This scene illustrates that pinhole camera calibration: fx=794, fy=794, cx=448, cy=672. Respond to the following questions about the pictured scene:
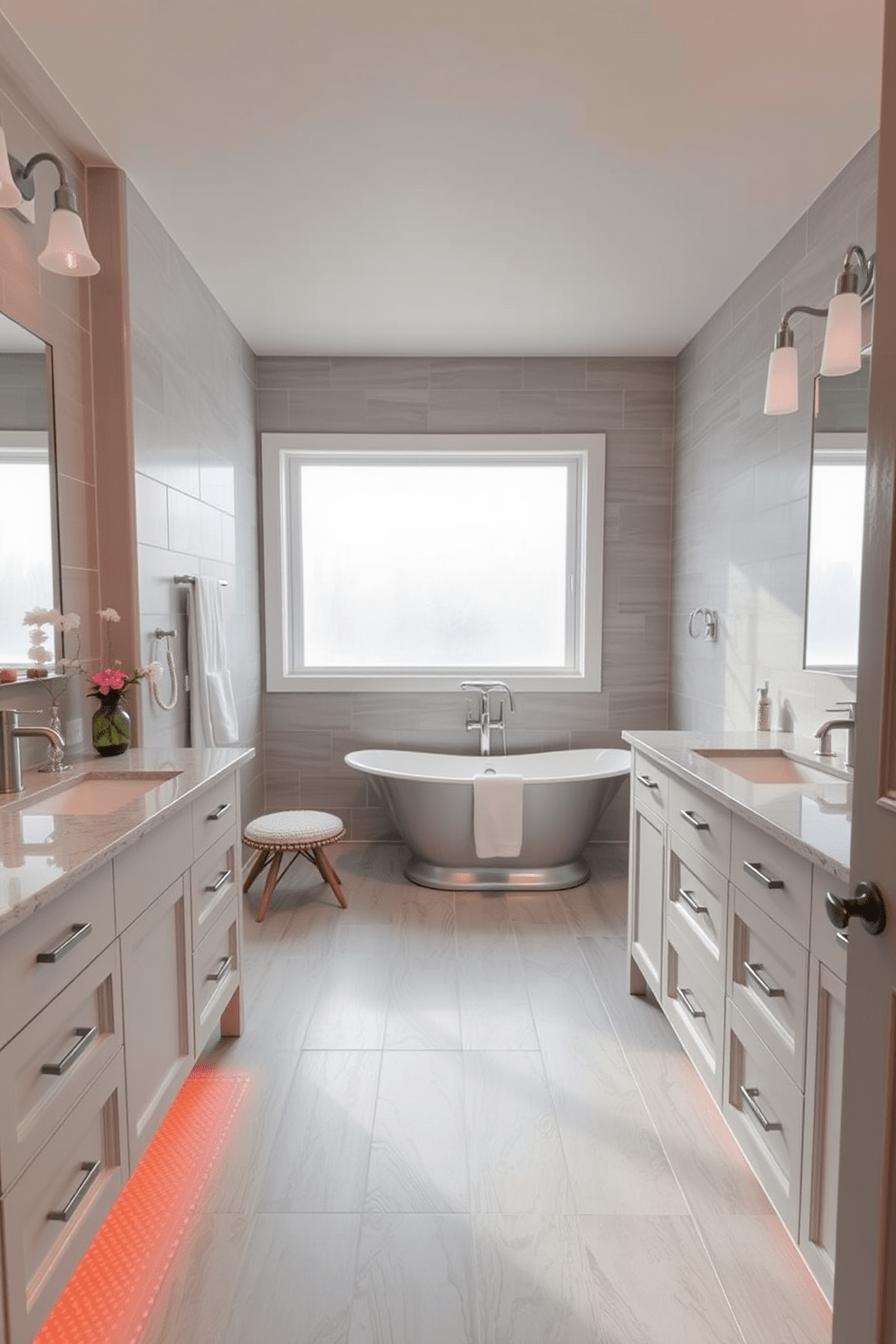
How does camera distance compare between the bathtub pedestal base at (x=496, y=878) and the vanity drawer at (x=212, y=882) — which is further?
the bathtub pedestal base at (x=496, y=878)

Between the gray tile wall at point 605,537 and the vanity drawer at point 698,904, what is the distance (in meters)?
2.03

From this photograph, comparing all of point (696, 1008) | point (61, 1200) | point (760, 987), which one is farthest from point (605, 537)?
point (61, 1200)

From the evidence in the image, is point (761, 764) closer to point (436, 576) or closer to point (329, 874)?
point (329, 874)

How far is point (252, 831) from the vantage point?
336 cm

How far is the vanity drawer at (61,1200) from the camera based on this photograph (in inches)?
43.6

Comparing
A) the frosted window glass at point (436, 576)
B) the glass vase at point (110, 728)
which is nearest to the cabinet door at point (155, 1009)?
the glass vase at point (110, 728)

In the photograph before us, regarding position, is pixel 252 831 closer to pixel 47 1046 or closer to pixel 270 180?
pixel 47 1046

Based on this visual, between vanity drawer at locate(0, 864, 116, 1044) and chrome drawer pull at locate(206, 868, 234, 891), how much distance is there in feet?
2.23

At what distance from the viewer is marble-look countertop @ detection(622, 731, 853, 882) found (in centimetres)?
135

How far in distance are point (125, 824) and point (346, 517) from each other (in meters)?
3.07

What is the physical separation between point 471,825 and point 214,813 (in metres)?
1.65

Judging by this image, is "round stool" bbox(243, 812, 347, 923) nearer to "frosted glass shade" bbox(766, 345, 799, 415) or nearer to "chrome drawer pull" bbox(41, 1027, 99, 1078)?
"chrome drawer pull" bbox(41, 1027, 99, 1078)

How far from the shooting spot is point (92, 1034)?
54.6 inches

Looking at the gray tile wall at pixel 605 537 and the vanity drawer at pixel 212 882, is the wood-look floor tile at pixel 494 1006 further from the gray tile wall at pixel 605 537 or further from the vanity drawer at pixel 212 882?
the gray tile wall at pixel 605 537
